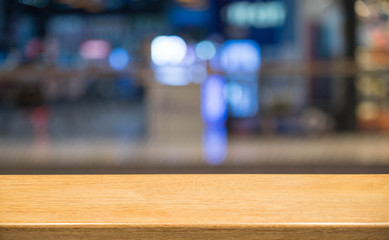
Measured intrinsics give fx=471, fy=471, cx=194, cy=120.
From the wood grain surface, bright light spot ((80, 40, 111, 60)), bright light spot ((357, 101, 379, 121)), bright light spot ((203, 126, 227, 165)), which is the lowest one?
bright light spot ((203, 126, 227, 165))

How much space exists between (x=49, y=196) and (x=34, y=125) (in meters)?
6.86

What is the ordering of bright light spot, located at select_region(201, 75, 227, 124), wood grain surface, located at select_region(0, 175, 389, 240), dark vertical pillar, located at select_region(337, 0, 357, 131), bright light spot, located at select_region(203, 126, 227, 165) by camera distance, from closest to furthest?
wood grain surface, located at select_region(0, 175, 389, 240) < bright light spot, located at select_region(203, 126, 227, 165) < dark vertical pillar, located at select_region(337, 0, 357, 131) < bright light spot, located at select_region(201, 75, 227, 124)

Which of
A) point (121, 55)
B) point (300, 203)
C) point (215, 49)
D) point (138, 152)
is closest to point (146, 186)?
point (300, 203)

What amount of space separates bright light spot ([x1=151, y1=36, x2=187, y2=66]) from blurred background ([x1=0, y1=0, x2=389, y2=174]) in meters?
0.02

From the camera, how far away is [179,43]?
6.16 metres

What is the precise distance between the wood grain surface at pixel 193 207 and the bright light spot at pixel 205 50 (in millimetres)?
5670

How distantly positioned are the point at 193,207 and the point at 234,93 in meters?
5.20

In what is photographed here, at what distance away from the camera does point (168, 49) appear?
234 inches

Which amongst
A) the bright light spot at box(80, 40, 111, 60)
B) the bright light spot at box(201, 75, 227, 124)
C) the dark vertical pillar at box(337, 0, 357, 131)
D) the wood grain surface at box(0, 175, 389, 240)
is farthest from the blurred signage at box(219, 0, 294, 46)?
the bright light spot at box(80, 40, 111, 60)

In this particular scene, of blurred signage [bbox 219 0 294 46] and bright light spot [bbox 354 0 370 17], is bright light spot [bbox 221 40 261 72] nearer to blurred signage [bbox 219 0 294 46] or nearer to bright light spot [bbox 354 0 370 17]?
blurred signage [bbox 219 0 294 46]

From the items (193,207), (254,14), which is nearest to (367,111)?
(254,14)

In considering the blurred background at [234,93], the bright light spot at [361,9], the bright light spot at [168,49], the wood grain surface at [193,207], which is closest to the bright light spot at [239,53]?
the blurred background at [234,93]

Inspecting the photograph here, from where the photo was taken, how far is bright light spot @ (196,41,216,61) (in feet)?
20.7

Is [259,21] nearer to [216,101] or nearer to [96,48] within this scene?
[216,101]
